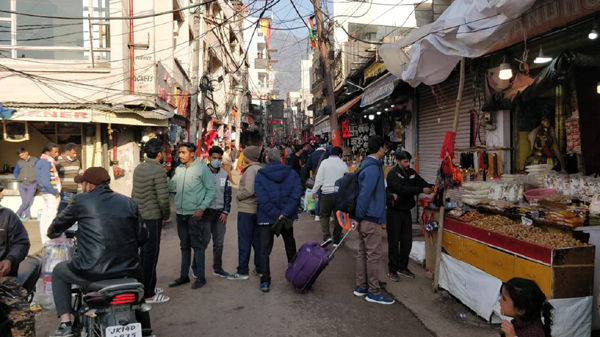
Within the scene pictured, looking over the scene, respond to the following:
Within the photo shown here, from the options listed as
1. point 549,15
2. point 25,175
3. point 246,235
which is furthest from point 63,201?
point 549,15

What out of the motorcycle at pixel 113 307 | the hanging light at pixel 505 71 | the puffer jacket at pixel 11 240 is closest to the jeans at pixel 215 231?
the motorcycle at pixel 113 307

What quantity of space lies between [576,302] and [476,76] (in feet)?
16.1

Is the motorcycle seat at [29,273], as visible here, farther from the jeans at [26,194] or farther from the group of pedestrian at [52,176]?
the jeans at [26,194]

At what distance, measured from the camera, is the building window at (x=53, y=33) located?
1215 cm

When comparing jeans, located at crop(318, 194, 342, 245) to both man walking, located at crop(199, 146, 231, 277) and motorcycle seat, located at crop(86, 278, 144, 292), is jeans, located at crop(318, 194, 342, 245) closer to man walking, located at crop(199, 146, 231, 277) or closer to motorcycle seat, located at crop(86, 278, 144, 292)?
man walking, located at crop(199, 146, 231, 277)

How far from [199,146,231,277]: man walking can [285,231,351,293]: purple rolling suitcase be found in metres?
1.24

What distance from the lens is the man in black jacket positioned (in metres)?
5.87

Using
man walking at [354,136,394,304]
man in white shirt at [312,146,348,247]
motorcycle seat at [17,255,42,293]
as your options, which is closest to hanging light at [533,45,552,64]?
man walking at [354,136,394,304]

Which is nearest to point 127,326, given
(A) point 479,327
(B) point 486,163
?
(A) point 479,327

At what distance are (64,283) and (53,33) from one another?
37.8ft

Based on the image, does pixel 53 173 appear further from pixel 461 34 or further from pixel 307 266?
pixel 461 34

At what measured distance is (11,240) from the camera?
341 centimetres

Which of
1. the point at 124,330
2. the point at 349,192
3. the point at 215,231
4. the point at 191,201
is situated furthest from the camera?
the point at 215,231

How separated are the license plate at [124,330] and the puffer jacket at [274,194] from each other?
2540 millimetres
